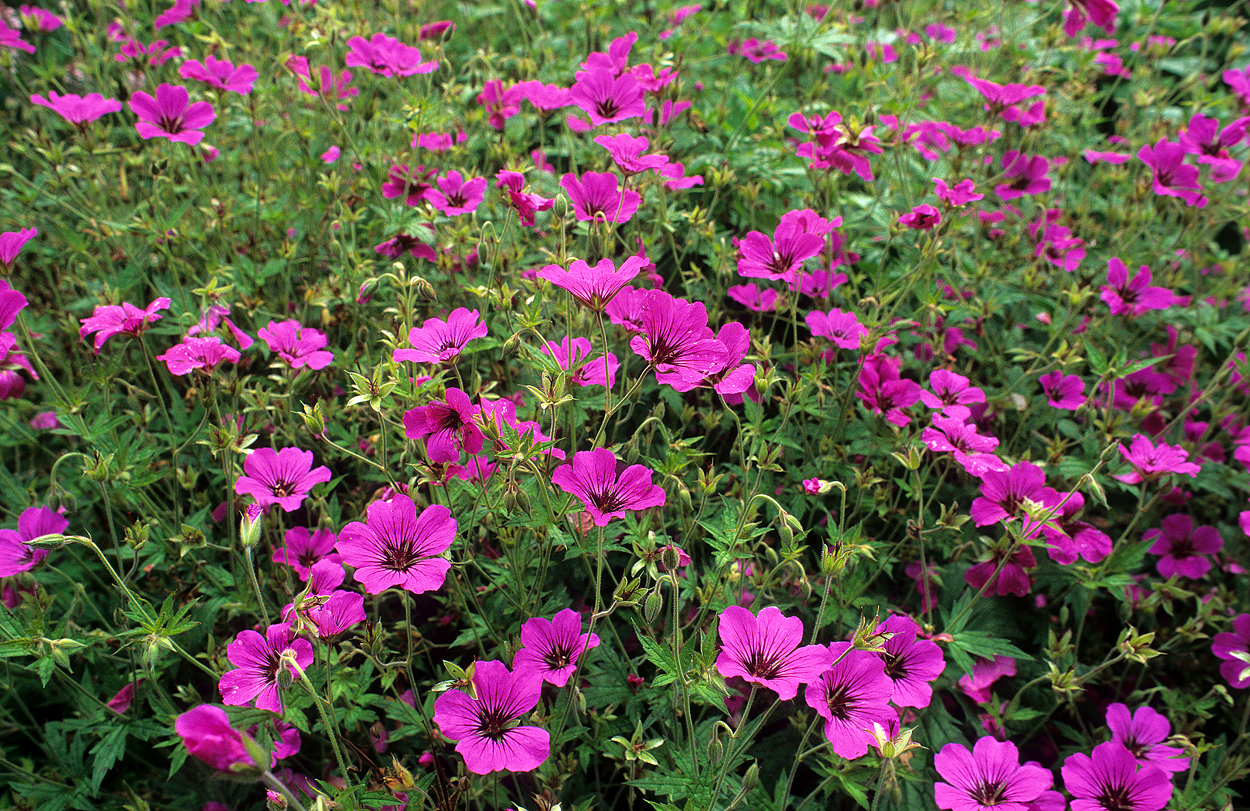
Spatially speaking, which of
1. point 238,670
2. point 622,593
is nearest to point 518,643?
point 622,593

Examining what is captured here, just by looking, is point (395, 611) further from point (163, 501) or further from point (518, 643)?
point (163, 501)

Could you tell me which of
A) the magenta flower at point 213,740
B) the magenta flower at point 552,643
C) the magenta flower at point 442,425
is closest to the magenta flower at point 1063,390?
the magenta flower at point 552,643

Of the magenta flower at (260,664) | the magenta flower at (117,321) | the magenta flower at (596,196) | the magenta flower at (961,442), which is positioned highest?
the magenta flower at (596,196)

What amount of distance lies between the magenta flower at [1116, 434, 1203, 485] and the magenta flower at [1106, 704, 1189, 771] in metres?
0.54

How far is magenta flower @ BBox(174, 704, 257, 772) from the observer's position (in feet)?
2.97

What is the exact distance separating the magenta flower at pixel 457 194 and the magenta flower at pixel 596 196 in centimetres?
26

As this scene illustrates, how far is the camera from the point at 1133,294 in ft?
7.27

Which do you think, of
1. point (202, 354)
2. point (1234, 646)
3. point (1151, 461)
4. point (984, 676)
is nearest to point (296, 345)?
point (202, 354)

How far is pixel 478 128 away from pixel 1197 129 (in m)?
2.40

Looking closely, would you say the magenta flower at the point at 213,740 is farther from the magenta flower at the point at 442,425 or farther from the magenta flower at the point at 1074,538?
the magenta flower at the point at 1074,538

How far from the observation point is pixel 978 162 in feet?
8.99

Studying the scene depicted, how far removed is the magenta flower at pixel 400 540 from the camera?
130 cm

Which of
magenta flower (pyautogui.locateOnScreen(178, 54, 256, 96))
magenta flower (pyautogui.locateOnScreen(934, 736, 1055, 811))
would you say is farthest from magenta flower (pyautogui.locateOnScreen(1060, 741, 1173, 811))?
magenta flower (pyautogui.locateOnScreen(178, 54, 256, 96))

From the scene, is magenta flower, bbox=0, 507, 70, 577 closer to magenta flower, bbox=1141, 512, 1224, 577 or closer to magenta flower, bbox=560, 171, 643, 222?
magenta flower, bbox=560, 171, 643, 222
